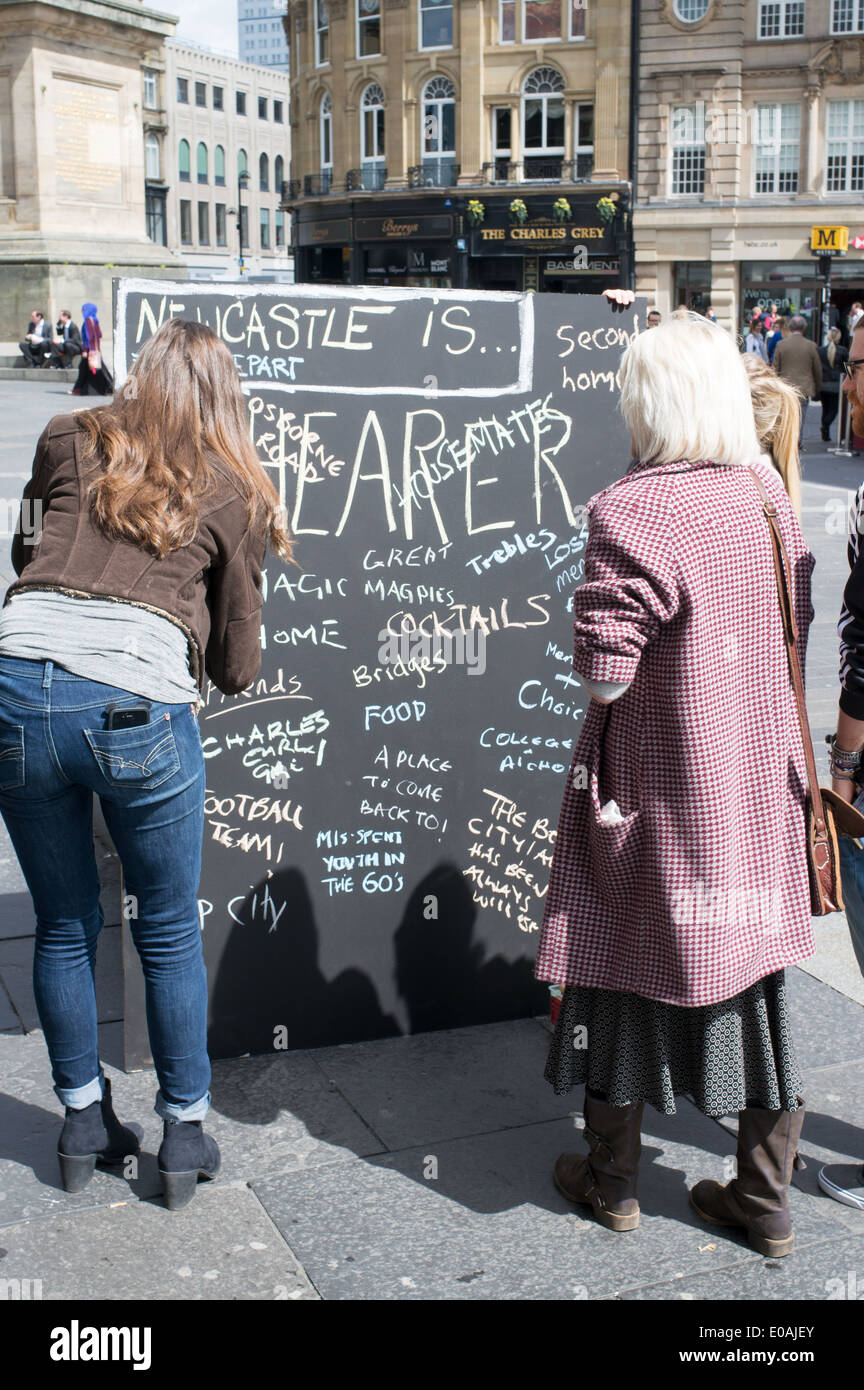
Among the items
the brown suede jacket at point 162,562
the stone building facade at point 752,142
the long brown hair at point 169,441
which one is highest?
the stone building facade at point 752,142

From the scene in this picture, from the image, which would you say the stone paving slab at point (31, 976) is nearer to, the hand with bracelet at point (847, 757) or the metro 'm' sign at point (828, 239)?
the hand with bracelet at point (847, 757)

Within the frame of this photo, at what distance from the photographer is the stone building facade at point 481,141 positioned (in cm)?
3875

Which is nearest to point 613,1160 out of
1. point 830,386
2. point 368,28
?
point 830,386

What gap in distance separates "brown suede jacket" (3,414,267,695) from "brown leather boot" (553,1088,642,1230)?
1166 millimetres

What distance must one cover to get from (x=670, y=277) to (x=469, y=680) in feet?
125

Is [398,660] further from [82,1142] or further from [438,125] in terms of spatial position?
[438,125]

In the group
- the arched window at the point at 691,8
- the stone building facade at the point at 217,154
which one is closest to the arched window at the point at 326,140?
the arched window at the point at 691,8

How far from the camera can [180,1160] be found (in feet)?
9.66

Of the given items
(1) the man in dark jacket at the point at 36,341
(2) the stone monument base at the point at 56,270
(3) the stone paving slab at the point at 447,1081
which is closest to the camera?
(3) the stone paving slab at the point at 447,1081

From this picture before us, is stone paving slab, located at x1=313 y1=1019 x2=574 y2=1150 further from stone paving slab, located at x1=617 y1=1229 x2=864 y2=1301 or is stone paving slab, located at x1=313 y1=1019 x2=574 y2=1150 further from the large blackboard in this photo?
stone paving slab, located at x1=617 y1=1229 x2=864 y2=1301

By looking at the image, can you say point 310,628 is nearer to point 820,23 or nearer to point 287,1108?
point 287,1108

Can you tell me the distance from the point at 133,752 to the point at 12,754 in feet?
0.77

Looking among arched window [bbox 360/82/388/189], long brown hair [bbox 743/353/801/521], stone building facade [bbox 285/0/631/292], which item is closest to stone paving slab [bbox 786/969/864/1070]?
long brown hair [bbox 743/353/801/521]

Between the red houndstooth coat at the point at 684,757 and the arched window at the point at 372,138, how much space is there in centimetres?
4238
